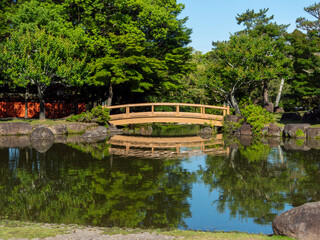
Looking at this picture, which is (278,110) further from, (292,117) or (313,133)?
(313,133)

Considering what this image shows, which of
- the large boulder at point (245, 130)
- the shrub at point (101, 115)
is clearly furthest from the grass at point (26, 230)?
the large boulder at point (245, 130)

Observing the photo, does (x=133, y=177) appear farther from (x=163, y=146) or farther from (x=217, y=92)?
(x=217, y=92)

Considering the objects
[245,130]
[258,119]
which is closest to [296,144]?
[258,119]

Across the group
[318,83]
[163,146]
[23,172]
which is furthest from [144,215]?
[318,83]

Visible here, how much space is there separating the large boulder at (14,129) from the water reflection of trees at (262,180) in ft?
47.4

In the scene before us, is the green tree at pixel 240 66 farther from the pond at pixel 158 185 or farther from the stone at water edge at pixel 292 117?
the pond at pixel 158 185

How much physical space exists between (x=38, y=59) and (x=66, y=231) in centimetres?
2142

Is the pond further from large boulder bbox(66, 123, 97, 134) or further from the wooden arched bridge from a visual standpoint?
the wooden arched bridge

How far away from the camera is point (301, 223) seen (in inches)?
237

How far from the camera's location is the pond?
8.11 m

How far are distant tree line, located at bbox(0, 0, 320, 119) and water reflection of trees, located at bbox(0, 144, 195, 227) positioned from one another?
12.8 m

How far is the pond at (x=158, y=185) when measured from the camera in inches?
319

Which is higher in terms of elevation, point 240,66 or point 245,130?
point 240,66

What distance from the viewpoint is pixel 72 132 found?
2661 cm
